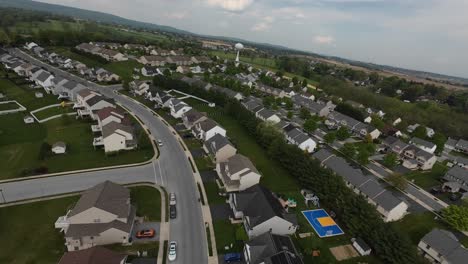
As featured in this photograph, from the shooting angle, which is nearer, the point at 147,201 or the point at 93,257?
the point at 93,257

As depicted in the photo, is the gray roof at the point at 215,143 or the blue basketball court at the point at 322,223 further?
the gray roof at the point at 215,143

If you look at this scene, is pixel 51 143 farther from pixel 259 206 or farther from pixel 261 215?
pixel 261 215

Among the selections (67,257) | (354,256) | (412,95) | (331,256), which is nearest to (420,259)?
(354,256)

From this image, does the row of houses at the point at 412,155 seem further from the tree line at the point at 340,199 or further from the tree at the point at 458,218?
the tree line at the point at 340,199

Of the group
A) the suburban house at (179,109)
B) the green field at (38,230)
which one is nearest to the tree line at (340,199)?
the suburban house at (179,109)

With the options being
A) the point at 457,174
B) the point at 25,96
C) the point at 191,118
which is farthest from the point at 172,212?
the point at 25,96

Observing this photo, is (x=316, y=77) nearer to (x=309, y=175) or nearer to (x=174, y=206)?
(x=309, y=175)
